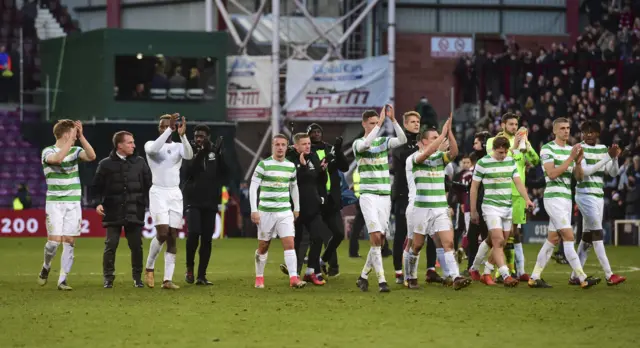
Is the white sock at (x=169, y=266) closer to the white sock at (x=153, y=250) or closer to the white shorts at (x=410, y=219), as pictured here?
the white sock at (x=153, y=250)

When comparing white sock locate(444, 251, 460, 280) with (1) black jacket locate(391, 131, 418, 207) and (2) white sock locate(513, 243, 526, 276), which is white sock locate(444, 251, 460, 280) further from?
(2) white sock locate(513, 243, 526, 276)

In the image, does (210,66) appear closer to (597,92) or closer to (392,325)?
(597,92)

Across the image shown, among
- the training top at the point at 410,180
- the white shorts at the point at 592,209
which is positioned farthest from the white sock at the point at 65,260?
the white shorts at the point at 592,209

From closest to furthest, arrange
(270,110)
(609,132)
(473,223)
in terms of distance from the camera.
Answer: (473,223) < (609,132) < (270,110)

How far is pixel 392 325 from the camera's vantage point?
13273mm

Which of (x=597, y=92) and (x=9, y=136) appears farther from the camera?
(x=9, y=136)

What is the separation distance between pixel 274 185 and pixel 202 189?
120 cm

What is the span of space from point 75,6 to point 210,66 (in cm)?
791

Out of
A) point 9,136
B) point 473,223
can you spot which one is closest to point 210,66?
point 9,136

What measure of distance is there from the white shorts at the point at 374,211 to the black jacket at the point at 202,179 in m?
2.31

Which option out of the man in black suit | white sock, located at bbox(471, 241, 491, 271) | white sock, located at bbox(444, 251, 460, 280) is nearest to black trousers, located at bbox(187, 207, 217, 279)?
the man in black suit

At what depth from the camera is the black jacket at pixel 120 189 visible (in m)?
18.5

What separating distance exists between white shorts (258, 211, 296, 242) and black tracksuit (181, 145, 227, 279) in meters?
0.99

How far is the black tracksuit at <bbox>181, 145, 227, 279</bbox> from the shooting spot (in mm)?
18953
